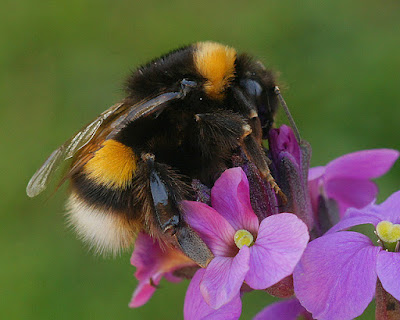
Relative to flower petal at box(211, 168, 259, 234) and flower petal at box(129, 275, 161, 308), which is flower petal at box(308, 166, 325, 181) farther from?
flower petal at box(129, 275, 161, 308)

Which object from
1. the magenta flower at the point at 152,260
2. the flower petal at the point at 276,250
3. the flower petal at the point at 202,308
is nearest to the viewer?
the flower petal at the point at 276,250

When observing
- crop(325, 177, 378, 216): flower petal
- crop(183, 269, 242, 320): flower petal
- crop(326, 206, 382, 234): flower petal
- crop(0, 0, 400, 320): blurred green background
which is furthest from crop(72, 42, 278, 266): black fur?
crop(0, 0, 400, 320): blurred green background

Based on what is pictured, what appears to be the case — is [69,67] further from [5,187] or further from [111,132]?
[111,132]

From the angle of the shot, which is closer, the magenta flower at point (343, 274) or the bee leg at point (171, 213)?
the magenta flower at point (343, 274)

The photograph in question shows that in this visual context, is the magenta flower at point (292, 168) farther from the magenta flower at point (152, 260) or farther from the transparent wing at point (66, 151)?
the transparent wing at point (66, 151)

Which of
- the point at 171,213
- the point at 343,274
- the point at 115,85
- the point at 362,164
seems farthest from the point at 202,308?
the point at 115,85

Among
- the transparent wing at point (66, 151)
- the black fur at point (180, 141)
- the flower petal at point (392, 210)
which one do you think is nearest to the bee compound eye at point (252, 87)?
the black fur at point (180, 141)

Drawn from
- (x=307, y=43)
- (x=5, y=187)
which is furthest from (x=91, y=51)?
(x=307, y=43)

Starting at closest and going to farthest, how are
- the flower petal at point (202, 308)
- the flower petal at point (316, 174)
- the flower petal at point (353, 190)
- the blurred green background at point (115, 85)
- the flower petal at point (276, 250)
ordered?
1. the flower petal at point (276, 250)
2. the flower petal at point (202, 308)
3. the flower petal at point (316, 174)
4. the flower petal at point (353, 190)
5. the blurred green background at point (115, 85)
